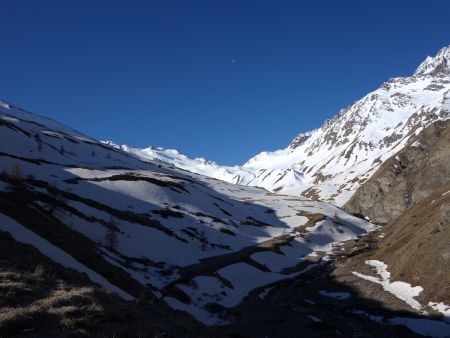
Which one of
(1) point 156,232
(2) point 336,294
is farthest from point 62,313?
(1) point 156,232

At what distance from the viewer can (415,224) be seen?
80562 mm

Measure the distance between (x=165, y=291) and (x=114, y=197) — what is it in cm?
5964

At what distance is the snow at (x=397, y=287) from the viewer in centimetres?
5066

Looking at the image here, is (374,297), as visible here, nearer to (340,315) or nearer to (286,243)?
(340,315)

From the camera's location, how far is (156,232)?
323 feet

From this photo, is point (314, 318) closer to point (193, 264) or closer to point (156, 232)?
point (193, 264)

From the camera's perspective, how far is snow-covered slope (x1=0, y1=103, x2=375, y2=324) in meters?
50.3

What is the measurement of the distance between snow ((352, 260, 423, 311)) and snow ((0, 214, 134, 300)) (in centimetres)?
3187

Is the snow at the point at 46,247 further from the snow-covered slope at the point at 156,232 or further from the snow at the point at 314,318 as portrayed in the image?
the snow at the point at 314,318

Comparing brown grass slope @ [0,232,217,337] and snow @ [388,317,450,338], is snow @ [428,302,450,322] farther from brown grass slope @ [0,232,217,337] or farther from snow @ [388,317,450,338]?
brown grass slope @ [0,232,217,337]

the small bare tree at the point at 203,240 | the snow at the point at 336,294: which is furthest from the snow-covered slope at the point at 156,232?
the snow at the point at 336,294

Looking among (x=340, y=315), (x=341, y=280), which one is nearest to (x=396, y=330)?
(x=340, y=315)

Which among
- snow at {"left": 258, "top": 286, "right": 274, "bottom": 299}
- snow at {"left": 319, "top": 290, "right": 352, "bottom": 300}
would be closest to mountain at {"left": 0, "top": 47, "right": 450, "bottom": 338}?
snow at {"left": 319, "top": 290, "right": 352, "bottom": 300}

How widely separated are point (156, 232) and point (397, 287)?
5519cm
